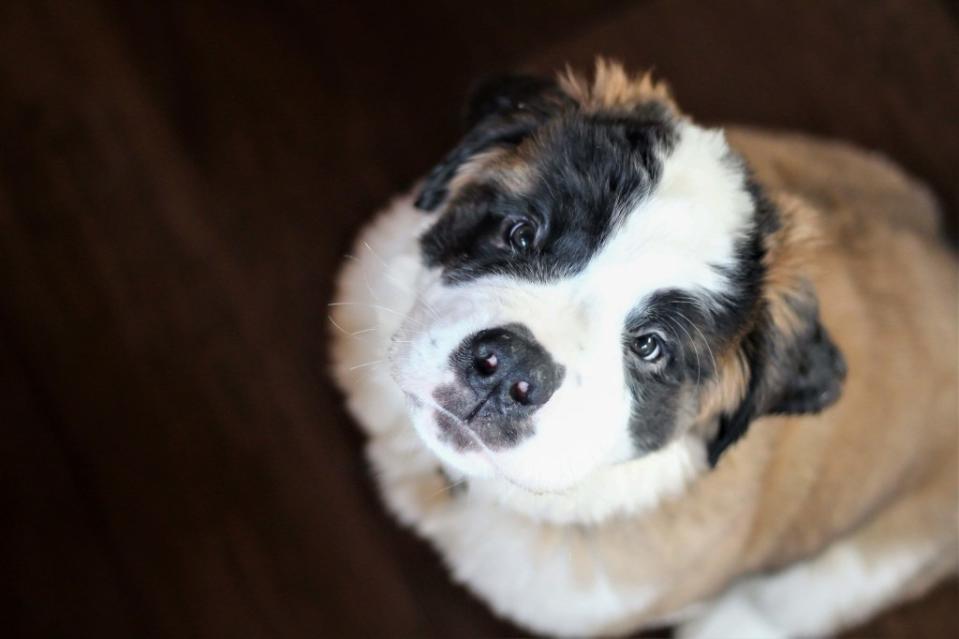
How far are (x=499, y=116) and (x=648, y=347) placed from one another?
54 centimetres

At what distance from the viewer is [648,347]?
4.80 ft

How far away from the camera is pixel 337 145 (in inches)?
99.7

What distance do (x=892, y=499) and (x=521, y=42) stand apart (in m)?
1.66

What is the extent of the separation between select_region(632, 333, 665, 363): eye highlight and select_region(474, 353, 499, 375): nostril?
285mm

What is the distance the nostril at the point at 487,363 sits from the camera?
1276 millimetres

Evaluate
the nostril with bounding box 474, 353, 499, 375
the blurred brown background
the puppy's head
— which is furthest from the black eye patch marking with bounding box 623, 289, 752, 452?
the blurred brown background

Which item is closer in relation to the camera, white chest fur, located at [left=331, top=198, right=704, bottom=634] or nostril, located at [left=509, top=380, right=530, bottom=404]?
nostril, located at [left=509, top=380, right=530, bottom=404]

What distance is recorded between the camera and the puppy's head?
1.33m

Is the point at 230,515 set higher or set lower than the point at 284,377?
lower

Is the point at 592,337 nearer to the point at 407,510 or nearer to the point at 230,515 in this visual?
the point at 407,510

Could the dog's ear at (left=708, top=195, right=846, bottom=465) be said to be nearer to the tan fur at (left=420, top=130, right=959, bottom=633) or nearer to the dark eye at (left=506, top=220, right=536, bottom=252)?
the tan fur at (left=420, top=130, right=959, bottom=633)

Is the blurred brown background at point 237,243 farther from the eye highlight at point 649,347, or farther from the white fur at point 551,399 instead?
the eye highlight at point 649,347

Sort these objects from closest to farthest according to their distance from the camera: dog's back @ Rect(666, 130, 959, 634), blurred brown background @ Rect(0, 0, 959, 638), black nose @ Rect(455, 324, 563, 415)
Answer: black nose @ Rect(455, 324, 563, 415), dog's back @ Rect(666, 130, 959, 634), blurred brown background @ Rect(0, 0, 959, 638)

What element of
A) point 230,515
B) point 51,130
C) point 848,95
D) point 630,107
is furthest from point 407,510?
point 848,95
